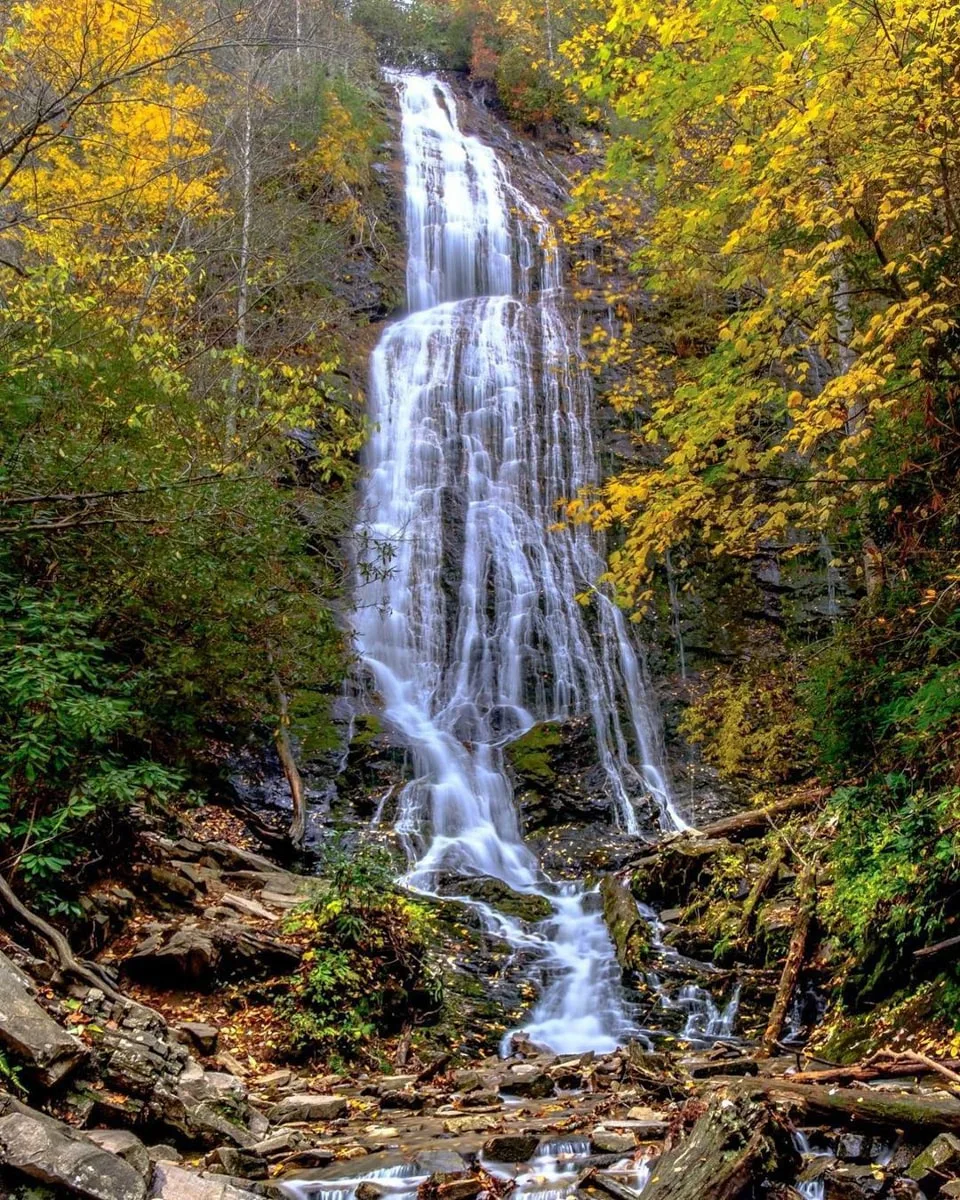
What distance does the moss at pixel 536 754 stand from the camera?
45.3 ft

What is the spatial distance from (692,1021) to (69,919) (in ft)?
16.1

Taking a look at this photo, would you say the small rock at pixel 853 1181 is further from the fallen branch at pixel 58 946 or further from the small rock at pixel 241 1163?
the fallen branch at pixel 58 946

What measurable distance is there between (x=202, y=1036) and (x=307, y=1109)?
3.10 feet

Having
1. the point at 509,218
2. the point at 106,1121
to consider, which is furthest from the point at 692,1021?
the point at 509,218

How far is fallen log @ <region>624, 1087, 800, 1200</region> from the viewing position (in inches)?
127

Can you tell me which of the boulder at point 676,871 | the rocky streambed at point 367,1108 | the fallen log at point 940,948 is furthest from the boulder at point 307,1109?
the boulder at point 676,871

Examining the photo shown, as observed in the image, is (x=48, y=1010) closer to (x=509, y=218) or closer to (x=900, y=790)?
(x=900, y=790)

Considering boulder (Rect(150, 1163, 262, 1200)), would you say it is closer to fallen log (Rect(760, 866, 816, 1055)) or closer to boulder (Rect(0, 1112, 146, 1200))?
boulder (Rect(0, 1112, 146, 1200))

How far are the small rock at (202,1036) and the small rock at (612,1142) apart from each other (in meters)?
2.56

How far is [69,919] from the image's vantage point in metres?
5.99

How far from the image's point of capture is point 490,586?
1706cm

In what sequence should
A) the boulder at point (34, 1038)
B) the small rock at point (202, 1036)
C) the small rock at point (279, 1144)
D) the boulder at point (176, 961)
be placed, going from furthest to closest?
1. the boulder at point (176, 961)
2. the small rock at point (202, 1036)
3. the small rock at point (279, 1144)
4. the boulder at point (34, 1038)

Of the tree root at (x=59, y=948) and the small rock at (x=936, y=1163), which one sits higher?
the tree root at (x=59, y=948)

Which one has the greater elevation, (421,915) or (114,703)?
(114,703)
